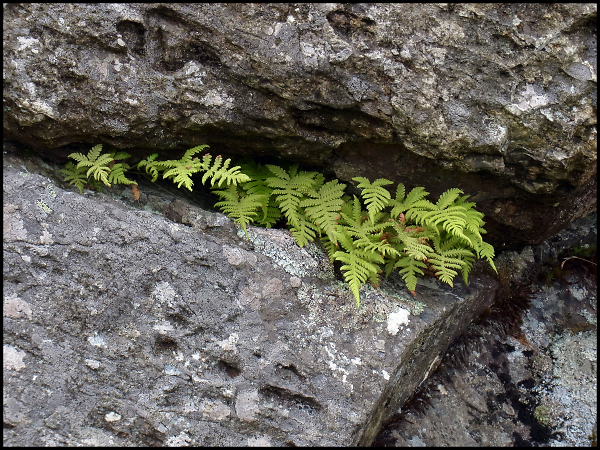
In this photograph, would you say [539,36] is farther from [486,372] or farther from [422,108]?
[486,372]

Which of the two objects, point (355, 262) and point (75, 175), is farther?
point (75, 175)

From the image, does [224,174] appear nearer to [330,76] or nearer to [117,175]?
[117,175]

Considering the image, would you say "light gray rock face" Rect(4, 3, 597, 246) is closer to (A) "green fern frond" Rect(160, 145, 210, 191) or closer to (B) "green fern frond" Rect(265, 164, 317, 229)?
(A) "green fern frond" Rect(160, 145, 210, 191)

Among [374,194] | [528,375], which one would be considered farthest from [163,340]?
[528,375]

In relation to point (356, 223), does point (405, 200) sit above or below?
above

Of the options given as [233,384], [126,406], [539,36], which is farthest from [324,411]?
[539,36]

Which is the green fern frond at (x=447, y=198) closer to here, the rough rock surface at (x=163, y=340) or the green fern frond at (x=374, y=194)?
the green fern frond at (x=374, y=194)

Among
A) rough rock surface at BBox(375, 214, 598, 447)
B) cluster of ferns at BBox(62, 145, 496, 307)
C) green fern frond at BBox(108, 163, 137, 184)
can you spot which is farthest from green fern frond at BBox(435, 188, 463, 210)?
green fern frond at BBox(108, 163, 137, 184)
